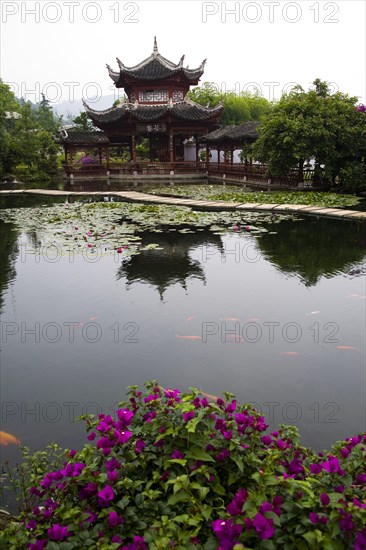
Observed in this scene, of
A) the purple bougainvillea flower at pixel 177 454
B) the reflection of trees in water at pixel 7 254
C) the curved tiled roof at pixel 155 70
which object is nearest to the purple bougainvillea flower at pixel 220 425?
the purple bougainvillea flower at pixel 177 454

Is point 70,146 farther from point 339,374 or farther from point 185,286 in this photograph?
point 339,374

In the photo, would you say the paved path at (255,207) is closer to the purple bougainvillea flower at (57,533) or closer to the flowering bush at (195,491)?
the flowering bush at (195,491)

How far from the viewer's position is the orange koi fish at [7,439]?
→ 3162 mm

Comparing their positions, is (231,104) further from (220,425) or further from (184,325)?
(220,425)

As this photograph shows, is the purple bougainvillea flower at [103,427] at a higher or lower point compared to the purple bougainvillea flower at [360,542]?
higher

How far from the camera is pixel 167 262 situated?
794cm

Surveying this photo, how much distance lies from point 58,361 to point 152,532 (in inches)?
119

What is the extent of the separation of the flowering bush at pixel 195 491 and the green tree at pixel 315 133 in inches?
651

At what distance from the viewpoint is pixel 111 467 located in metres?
1.91

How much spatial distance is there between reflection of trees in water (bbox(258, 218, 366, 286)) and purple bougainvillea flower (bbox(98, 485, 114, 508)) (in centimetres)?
541

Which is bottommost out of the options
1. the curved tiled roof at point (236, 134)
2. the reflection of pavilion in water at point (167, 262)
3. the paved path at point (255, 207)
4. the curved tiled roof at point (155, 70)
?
the reflection of pavilion in water at point (167, 262)

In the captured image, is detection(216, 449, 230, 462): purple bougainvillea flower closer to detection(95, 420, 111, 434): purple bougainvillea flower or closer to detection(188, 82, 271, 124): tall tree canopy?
detection(95, 420, 111, 434): purple bougainvillea flower

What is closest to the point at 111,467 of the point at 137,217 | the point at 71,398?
the point at 71,398

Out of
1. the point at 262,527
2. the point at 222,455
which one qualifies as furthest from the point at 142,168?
the point at 262,527
